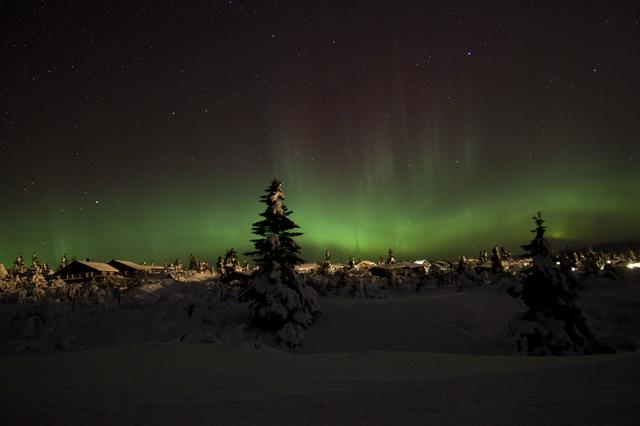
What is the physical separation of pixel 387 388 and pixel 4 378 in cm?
809

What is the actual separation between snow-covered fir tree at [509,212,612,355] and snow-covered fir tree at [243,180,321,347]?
12772mm

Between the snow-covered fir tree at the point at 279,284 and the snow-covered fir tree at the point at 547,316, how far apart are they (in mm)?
12772

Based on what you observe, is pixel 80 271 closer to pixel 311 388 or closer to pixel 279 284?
pixel 279 284

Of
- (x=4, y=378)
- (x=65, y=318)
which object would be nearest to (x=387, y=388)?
(x=4, y=378)

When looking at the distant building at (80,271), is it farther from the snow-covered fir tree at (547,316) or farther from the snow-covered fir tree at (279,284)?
the snow-covered fir tree at (547,316)

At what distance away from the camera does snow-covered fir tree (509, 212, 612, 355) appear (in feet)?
55.2

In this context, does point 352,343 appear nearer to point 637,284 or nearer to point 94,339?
point 94,339

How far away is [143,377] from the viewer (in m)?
7.84

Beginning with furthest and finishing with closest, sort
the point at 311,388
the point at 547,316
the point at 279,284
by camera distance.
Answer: the point at 279,284 → the point at 547,316 → the point at 311,388

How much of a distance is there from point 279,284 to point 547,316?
1529 centimetres

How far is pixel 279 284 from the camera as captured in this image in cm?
2459

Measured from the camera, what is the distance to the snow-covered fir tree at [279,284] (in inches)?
938

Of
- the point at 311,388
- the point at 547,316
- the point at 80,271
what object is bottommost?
the point at 547,316

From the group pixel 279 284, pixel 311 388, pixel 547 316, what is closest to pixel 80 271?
pixel 279 284
